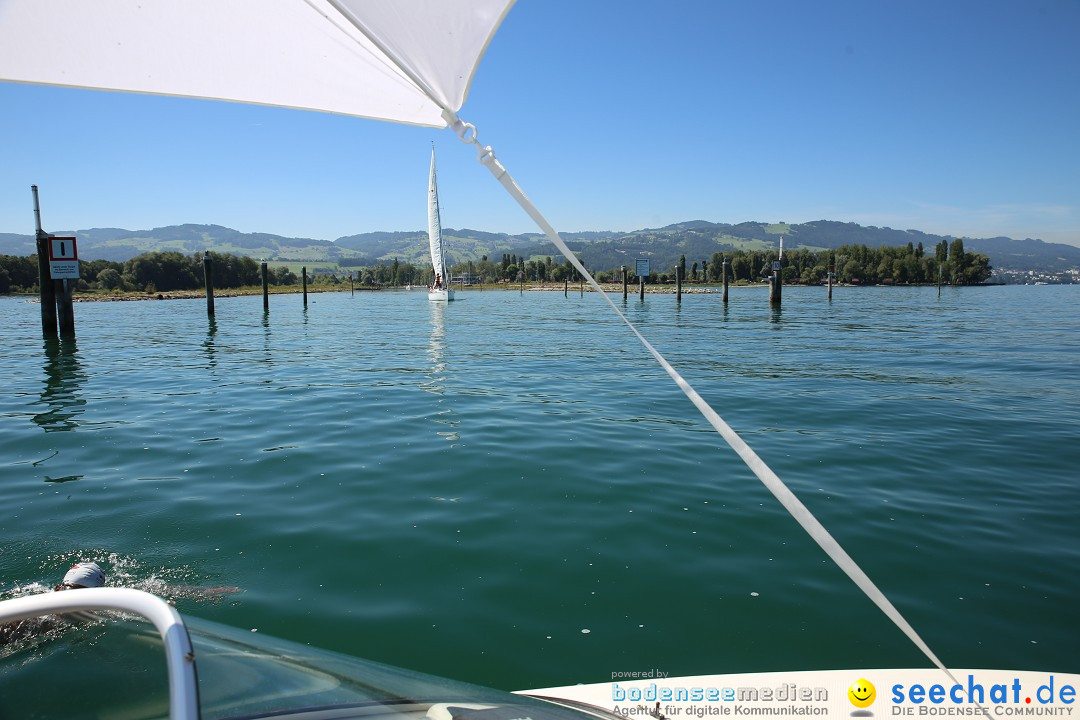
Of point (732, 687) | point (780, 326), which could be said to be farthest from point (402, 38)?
point (780, 326)

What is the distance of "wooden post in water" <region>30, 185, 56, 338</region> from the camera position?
805 inches

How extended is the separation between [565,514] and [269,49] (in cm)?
438

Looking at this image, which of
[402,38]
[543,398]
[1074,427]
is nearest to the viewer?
[402,38]

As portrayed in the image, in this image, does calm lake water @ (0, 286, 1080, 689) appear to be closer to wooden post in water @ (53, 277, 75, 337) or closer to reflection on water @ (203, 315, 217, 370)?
reflection on water @ (203, 315, 217, 370)

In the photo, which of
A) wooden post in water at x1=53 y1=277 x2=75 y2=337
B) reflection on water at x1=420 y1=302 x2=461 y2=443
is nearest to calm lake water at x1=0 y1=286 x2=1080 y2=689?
reflection on water at x1=420 y1=302 x2=461 y2=443

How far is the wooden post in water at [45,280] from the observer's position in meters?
20.4

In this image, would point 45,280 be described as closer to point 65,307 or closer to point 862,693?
point 65,307

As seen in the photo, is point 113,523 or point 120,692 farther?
point 113,523

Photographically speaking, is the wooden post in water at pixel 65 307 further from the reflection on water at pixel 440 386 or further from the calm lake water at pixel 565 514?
the reflection on water at pixel 440 386

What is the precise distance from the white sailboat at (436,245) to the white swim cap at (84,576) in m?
58.7

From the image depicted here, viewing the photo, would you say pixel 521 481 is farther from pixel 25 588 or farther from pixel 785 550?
pixel 25 588

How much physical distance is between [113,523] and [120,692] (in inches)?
196

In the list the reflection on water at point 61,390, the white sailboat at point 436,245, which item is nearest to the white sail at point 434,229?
the white sailboat at point 436,245

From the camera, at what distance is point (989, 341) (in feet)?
72.3
